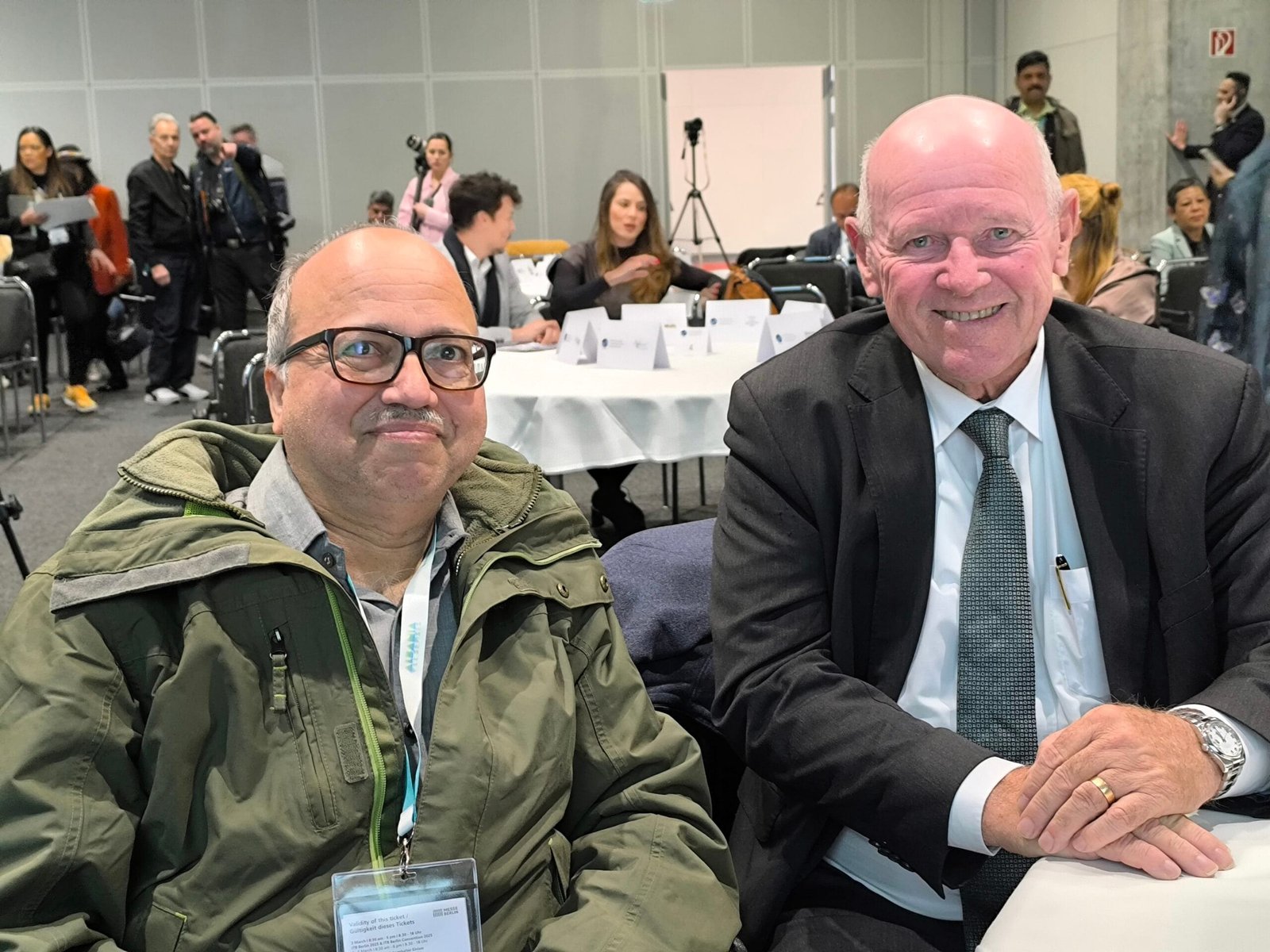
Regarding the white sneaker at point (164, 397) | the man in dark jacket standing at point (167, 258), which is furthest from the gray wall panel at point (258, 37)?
the white sneaker at point (164, 397)

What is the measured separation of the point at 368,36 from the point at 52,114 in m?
3.51

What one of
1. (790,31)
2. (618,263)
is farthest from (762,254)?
(618,263)

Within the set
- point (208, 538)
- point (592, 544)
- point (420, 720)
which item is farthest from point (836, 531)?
point (208, 538)

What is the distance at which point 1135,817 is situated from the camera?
1204mm

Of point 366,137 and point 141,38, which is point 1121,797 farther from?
point 141,38

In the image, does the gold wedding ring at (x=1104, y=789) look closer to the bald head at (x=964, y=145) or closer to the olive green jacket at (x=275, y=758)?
the olive green jacket at (x=275, y=758)

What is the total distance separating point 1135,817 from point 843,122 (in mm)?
13689

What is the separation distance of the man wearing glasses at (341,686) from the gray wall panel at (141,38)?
13342mm

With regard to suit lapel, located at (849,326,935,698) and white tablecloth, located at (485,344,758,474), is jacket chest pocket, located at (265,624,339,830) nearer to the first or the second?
suit lapel, located at (849,326,935,698)

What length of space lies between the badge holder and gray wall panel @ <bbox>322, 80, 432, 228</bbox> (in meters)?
13.1

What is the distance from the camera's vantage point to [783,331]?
4.62 metres

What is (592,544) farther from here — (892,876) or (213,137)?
(213,137)

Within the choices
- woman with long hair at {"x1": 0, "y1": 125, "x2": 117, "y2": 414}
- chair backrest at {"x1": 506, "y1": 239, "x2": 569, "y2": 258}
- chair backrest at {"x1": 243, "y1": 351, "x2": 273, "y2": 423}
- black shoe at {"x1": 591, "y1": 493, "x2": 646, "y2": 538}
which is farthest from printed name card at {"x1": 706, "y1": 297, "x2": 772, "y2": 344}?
chair backrest at {"x1": 506, "y1": 239, "x2": 569, "y2": 258}

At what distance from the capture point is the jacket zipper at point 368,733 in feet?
4.41
